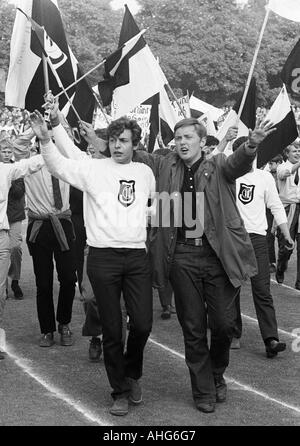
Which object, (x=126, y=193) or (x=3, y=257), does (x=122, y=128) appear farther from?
(x=3, y=257)

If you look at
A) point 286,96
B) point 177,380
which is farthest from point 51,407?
point 286,96

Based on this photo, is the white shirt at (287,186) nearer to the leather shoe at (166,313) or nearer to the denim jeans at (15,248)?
the leather shoe at (166,313)

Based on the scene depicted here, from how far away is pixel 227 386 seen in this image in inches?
261

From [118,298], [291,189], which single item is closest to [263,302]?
[118,298]

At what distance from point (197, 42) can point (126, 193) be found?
45414mm

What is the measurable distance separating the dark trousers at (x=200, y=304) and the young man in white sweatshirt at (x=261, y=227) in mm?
1725

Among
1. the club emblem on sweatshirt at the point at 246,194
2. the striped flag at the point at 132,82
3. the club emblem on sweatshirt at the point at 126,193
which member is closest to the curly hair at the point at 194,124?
the club emblem on sweatshirt at the point at 126,193

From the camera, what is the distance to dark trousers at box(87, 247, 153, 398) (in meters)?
5.86

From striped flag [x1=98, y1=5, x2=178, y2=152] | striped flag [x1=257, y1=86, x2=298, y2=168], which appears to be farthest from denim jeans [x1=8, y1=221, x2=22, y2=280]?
striped flag [x1=257, y1=86, x2=298, y2=168]

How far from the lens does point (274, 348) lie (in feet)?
24.9

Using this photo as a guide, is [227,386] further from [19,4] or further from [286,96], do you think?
[286,96]

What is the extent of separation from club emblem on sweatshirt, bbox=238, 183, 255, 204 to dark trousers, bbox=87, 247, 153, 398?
7.78 ft

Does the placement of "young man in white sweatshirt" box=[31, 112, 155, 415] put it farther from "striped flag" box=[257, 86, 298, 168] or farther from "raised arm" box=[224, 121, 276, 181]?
"striped flag" box=[257, 86, 298, 168]

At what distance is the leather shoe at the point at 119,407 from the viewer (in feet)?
19.0
